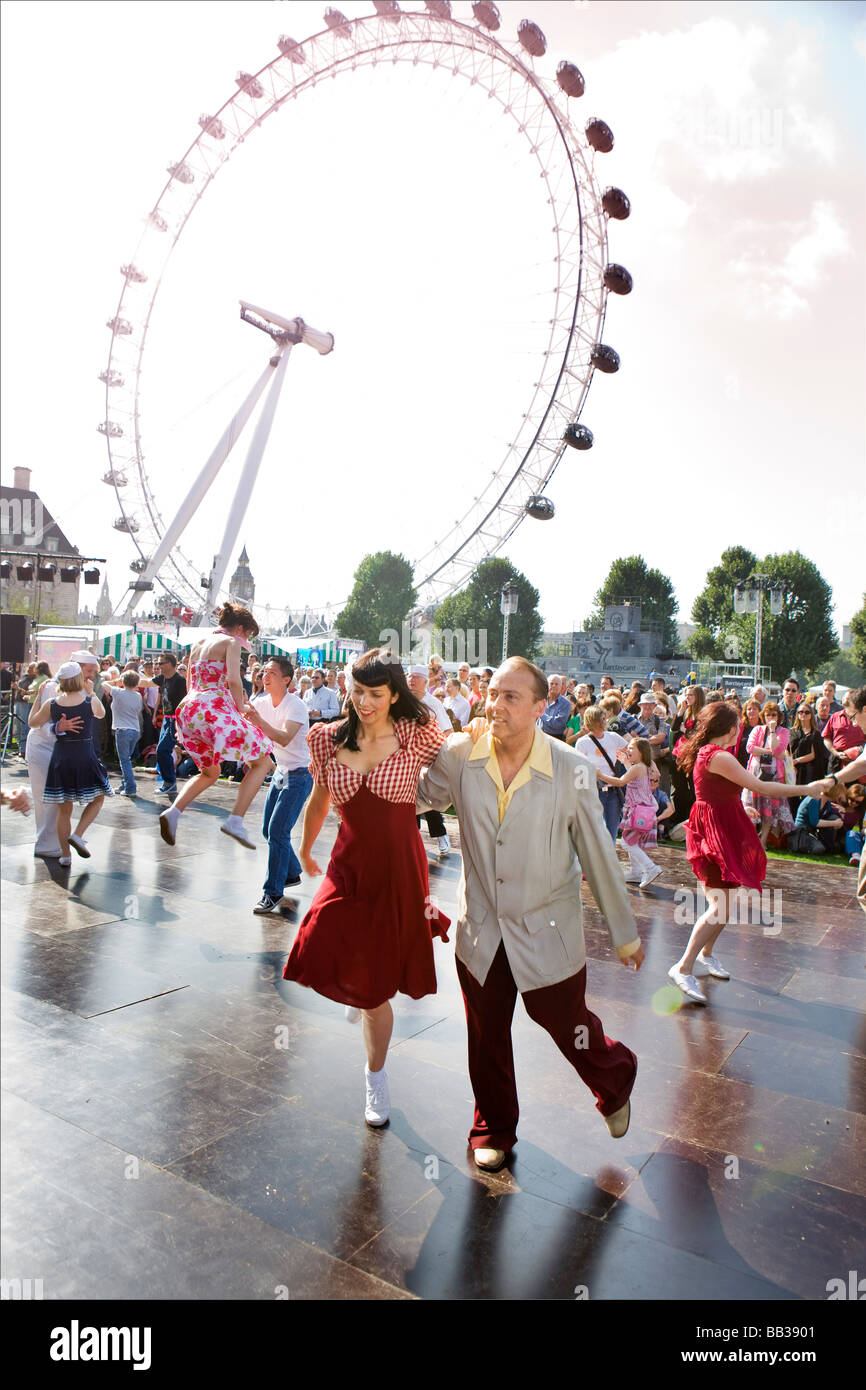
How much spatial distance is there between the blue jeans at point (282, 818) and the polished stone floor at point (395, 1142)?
2.63ft

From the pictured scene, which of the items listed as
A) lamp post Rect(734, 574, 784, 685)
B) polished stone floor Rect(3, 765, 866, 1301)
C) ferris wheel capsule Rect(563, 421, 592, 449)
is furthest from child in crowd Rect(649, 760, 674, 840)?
lamp post Rect(734, 574, 784, 685)

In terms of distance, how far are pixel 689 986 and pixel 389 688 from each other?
294 centimetres

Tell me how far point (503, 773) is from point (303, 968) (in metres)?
1.06

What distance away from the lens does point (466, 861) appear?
328cm

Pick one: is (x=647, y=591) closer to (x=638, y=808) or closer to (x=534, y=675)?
(x=638, y=808)

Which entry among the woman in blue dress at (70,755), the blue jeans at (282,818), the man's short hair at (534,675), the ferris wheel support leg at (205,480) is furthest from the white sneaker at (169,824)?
the ferris wheel support leg at (205,480)

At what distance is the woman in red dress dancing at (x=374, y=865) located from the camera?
3262 millimetres

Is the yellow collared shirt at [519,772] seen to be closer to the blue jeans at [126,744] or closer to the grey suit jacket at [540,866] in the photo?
the grey suit jacket at [540,866]

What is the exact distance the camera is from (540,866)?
3078mm

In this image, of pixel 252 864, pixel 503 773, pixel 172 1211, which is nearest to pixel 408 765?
pixel 503 773

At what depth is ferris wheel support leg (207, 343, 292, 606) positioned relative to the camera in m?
29.8

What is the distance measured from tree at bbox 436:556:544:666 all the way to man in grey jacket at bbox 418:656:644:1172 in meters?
→ 64.8

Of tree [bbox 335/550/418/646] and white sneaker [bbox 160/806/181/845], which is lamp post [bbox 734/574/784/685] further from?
tree [bbox 335/550/418/646]

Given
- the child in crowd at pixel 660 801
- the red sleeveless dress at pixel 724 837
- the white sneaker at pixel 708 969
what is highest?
the red sleeveless dress at pixel 724 837
